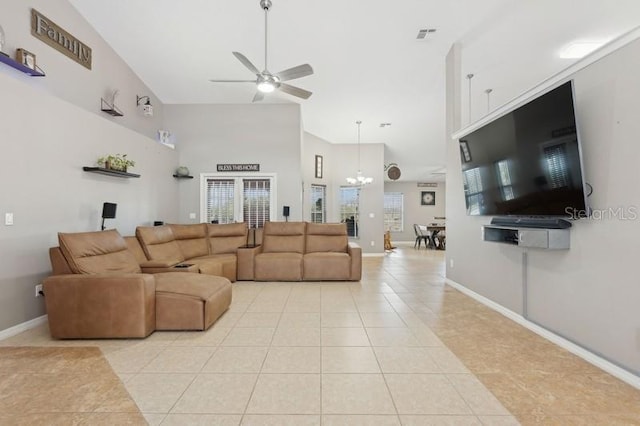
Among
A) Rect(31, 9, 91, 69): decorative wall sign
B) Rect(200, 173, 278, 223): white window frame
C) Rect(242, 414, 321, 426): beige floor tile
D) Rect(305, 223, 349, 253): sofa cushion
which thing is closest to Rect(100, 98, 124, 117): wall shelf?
Rect(31, 9, 91, 69): decorative wall sign

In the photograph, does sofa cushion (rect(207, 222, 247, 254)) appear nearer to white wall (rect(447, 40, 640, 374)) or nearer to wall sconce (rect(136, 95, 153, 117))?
wall sconce (rect(136, 95, 153, 117))

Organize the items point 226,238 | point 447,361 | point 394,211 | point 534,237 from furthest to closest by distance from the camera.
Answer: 1. point 394,211
2. point 226,238
3. point 534,237
4. point 447,361

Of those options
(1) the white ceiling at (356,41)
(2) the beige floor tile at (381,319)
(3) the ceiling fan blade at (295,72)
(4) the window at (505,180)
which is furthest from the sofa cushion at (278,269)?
(1) the white ceiling at (356,41)

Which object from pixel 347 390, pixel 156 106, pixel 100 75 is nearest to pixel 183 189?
pixel 156 106

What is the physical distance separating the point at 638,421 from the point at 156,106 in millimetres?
7945

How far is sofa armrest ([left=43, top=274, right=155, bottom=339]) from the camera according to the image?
2.69 metres

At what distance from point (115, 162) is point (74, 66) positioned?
1.42 m

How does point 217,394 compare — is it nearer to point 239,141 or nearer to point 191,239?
point 191,239

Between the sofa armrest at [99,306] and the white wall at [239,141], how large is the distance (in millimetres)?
3956

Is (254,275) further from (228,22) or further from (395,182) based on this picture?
(395,182)

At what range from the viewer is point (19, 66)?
3.20m

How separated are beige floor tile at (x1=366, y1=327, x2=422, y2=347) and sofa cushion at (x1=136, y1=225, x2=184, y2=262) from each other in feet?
11.1

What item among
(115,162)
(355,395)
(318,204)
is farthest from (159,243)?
(318,204)

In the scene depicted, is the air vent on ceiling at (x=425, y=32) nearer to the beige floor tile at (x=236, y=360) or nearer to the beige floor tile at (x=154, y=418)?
the beige floor tile at (x=236, y=360)
